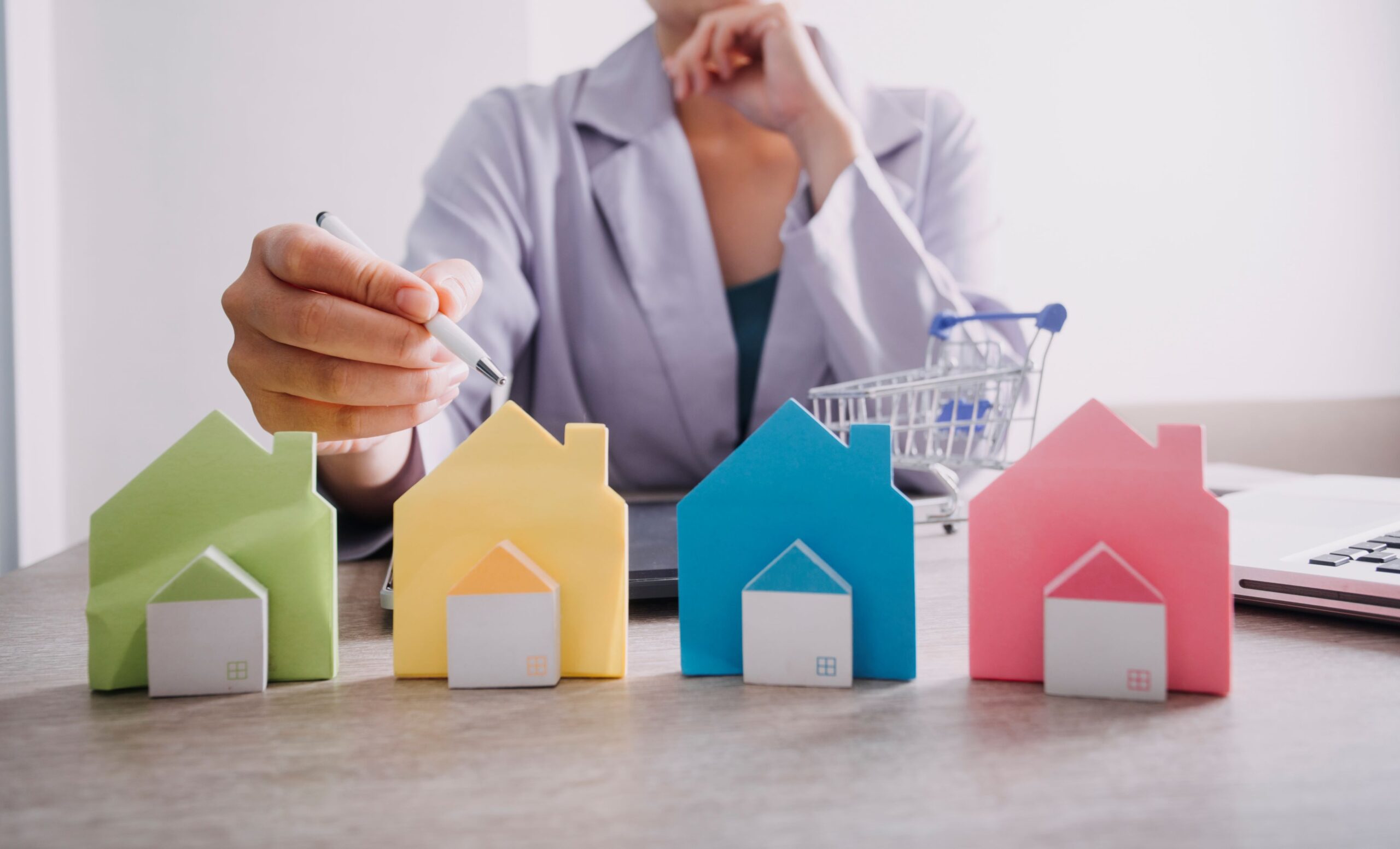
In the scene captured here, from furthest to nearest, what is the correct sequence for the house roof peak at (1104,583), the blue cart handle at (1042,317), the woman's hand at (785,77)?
1. the woman's hand at (785,77)
2. the blue cart handle at (1042,317)
3. the house roof peak at (1104,583)

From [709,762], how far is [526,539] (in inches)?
7.0

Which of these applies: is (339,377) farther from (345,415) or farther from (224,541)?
(224,541)

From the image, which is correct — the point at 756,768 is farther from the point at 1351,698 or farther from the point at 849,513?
the point at 1351,698

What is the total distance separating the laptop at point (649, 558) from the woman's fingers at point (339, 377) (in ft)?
0.45

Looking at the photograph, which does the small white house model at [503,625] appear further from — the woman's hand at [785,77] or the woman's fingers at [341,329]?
the woman's hand at [785,77]

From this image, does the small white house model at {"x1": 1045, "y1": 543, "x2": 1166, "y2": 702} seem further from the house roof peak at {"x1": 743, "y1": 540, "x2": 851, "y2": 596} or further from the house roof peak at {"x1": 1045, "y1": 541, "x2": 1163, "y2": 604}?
the house roof peak at {"x1": 743, "y1": 540, "x2": 851, "y2": 596}

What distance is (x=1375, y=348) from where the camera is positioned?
227cm

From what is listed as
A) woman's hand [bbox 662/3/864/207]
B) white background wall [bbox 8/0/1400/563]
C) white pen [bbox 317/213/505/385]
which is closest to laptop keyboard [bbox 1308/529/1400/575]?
white pen [bbox 317/213/505/385]

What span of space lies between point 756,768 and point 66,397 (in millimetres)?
2134

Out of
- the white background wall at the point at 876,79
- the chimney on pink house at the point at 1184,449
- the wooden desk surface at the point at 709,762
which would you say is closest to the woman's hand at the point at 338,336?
the wooden desk surface at the point at 709,762

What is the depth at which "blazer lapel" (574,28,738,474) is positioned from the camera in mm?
1508

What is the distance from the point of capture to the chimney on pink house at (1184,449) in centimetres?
45

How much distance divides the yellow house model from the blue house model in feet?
0.14

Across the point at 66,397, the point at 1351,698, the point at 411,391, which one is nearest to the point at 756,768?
the point at 1351,698
